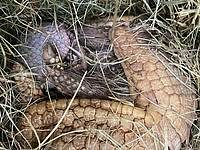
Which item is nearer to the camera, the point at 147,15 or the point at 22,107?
the point at 22,107

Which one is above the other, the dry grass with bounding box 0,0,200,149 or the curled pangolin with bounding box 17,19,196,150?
the dry grass with bounding box 0,0,200,149

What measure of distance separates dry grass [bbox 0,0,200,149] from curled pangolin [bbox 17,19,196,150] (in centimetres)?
5

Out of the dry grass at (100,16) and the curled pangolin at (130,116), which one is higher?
the dry grass at (100,16)

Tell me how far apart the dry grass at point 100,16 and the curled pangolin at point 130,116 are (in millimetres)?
46

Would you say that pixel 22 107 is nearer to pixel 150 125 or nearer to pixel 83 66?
pixel 83 66

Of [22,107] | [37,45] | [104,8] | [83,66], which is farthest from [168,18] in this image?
[22,107]

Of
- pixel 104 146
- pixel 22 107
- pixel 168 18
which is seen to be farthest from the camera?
pixel 168 18

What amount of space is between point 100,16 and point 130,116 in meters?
0.41

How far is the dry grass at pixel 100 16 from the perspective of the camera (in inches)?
65.9

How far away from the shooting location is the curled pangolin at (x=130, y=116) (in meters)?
1.58

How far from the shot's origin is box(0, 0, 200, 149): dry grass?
1673 millimetres

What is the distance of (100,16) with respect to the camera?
6.01 feet

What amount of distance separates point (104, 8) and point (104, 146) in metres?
0.51

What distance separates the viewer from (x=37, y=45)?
1.71 meters
